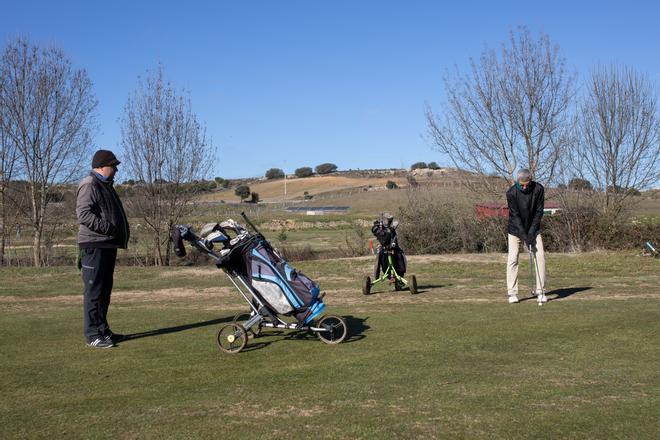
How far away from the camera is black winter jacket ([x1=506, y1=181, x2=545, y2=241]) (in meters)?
11.1

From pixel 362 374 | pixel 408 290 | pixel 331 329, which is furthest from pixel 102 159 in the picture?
pixel 408 290

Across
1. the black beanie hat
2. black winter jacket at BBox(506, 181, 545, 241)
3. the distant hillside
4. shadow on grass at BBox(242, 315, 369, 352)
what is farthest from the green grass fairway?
the distant hillside

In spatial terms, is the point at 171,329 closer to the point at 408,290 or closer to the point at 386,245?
the point at 386,245

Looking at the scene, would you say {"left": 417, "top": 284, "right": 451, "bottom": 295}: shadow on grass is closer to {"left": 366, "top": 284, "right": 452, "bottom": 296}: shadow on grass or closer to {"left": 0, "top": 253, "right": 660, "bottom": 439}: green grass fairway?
{"left": 366, "top": 284, "right": 452, "bottom": 296}: shadow on grass

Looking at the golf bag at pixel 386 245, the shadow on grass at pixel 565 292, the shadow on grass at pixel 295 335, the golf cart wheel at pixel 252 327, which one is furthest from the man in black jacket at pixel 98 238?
the shadow on grass at pixel 565 292

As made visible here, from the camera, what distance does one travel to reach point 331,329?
327 inches

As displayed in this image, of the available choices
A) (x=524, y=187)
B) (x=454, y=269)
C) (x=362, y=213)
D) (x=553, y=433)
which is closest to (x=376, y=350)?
(x=553, y=433)

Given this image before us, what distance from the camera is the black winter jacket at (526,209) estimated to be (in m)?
11.1

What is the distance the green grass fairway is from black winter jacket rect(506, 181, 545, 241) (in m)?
1.21

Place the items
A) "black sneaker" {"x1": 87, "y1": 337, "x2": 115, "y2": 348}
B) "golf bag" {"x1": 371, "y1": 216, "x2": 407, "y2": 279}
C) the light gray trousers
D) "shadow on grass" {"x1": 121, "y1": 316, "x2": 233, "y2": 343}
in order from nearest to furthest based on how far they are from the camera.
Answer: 1. "black sneaker" {"x1": 87, "y1": 337, "x2": 115, "y2": 348}
2. "shadow on grass" {"x1": 121, "y1": 316, "x2": 233, "y2": 343}
3. the light gray trousers
4. "golf bag" {"x1": 371, "y1": 216, "x2": 407, "y2": 279}

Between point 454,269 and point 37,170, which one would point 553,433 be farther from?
point 37,170

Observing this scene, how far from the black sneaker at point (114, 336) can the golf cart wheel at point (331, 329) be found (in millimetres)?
2581

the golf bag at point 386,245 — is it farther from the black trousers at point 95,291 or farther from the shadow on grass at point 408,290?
the black trousers at point 95,291

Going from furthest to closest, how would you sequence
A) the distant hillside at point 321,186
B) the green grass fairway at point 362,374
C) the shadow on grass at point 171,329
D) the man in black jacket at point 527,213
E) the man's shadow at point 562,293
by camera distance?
the distant hillside at point 321,186 → the man's shadow at point 562,293 → the man in black jacket at point 527,213 → the shadow on grass at point 171,329 → the green grass fairway at point 362,374
